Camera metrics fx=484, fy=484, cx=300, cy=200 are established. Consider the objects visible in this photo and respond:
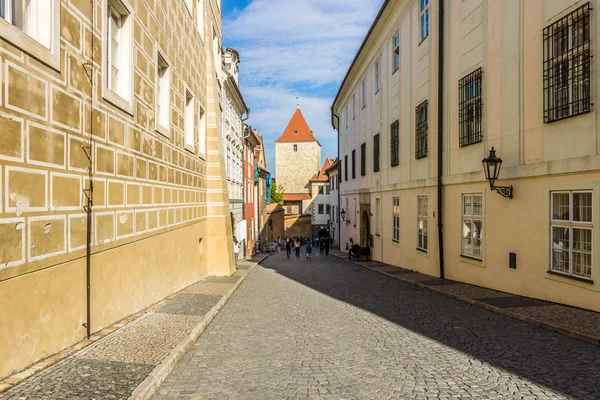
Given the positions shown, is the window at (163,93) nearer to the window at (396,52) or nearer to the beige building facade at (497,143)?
the beige building facade at (497,143)

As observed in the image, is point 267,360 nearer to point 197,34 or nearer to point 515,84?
point 515,84

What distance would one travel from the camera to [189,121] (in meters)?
14.1

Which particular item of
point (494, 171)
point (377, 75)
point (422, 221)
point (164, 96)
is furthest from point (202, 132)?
point (377, 75)

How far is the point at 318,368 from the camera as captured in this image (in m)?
6.05

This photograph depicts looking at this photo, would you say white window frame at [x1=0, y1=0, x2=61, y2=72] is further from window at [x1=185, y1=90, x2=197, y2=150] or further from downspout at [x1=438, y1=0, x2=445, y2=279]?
downspout at [x1=438, y1=0, x2=445, y2=279]

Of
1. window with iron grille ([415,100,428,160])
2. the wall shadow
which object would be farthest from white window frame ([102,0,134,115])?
window with iron grille ([415,100,428,160])

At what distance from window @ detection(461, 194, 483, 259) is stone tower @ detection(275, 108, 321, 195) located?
266 ft

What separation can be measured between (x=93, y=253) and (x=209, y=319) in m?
2.99

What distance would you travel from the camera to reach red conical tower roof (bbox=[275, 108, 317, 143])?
97.0 meters

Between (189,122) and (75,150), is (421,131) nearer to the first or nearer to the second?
(189,122)

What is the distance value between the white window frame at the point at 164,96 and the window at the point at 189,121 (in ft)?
7.69

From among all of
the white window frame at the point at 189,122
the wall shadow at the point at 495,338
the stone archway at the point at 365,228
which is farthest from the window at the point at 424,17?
the stone archway at the point at 365,228

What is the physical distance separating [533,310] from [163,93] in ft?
29.8

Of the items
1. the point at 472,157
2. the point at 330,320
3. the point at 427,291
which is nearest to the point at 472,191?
the point at 472,157
